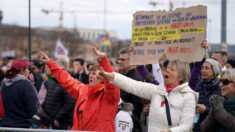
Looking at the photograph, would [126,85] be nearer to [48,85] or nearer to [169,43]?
[169,43]

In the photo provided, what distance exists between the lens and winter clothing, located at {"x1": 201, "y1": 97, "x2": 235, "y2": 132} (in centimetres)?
373

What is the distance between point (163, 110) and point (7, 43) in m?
56.6

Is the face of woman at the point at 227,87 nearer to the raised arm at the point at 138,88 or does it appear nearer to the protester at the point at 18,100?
the raised arm at the point at 138,88

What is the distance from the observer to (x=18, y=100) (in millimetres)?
5637

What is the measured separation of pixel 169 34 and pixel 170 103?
1.18 m

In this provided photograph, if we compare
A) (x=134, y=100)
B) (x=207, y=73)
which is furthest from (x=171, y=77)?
(x=134, y=100)

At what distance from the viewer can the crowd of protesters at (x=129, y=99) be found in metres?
3.78

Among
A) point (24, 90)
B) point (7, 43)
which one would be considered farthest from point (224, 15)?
point (7, 43)

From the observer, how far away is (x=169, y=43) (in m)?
4.60

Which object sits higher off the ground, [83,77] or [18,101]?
[83,77]

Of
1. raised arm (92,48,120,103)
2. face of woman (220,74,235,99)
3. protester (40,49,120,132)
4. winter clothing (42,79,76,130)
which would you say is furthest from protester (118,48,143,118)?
face of woman (220,74,235,99)

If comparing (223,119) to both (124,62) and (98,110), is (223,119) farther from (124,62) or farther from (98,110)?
(124,62)

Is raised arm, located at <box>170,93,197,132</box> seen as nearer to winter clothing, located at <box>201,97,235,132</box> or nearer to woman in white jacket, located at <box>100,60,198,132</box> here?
woman in white jacket, located at <box>100,60,198,132</box>

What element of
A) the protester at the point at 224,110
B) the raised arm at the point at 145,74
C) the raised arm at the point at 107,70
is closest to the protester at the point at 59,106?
the raised arm at the point at 145,74
